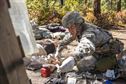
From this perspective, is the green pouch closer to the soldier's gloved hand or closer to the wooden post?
the soldier's gloved hand

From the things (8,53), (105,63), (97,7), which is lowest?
(97,7)

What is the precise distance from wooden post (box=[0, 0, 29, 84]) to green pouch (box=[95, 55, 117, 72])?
4633 millimetres

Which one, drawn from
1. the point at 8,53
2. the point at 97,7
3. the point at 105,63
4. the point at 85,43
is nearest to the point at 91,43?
the point at 85,43

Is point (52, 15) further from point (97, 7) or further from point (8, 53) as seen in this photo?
point (8, 53)

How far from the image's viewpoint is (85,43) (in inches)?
207

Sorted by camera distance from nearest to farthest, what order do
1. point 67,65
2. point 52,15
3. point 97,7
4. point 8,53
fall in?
point 8,53
point 67,65
point 52,15
point 97,7

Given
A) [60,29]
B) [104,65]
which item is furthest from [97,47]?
[60,29]

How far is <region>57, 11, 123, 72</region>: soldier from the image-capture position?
5324 mm

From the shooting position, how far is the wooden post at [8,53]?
1345 mm

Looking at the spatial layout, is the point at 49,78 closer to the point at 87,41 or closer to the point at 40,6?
the point at 87,41

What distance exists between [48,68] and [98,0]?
Answer: 9.26m

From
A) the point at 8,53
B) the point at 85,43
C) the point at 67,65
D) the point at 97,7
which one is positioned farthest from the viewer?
the point at 97,7

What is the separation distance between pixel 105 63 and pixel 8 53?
4.74 meters

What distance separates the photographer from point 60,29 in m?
11.0
